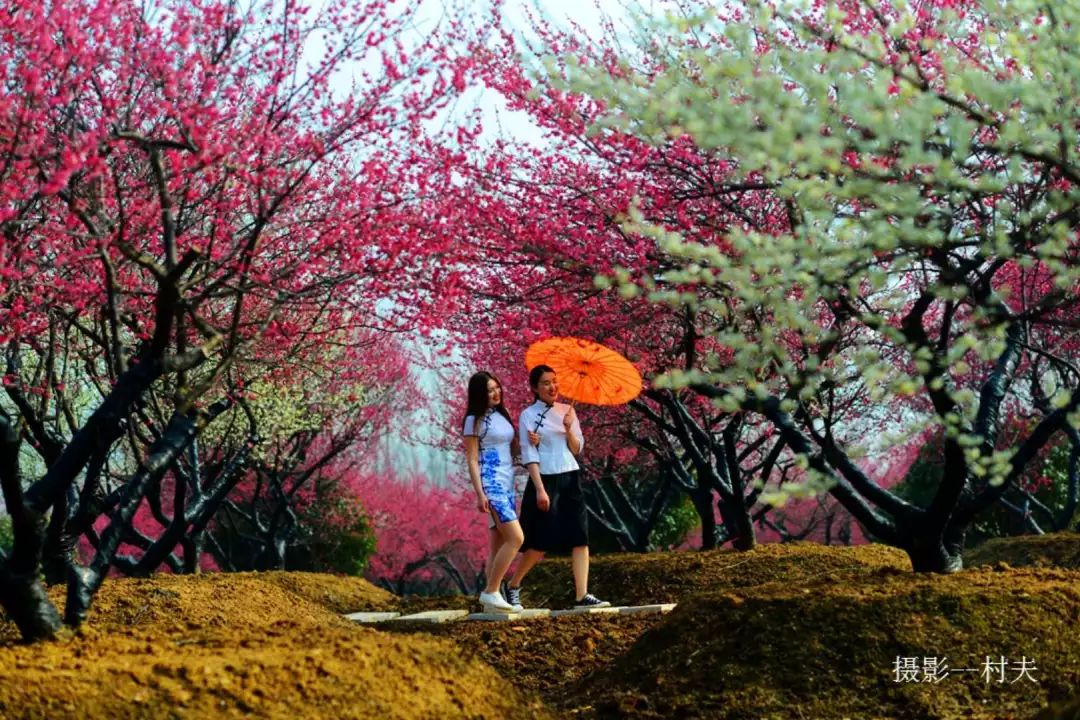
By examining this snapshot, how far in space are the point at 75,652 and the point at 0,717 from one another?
2.80ft

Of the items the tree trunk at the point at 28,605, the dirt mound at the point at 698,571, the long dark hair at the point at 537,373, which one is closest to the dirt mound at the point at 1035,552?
the dirt mound at the point at 698,571

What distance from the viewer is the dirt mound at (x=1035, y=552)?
14.0 metres

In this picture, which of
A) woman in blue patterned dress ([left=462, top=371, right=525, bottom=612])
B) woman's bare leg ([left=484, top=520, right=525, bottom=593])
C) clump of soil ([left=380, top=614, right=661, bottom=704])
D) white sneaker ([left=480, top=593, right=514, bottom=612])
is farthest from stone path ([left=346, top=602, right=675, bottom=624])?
woman in blue patterned dress ([left=462, top=371, right=525, bottom=612])

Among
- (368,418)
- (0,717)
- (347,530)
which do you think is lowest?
(0,717)

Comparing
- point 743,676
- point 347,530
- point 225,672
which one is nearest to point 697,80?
point 743,676

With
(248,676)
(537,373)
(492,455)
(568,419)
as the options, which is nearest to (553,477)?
(568,419)

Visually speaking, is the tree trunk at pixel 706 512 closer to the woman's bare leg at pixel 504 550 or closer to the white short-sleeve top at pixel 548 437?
the white short-sleeve top at pixel 548 437

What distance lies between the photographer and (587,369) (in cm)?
1136

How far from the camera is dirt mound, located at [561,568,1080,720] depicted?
6.90 meters

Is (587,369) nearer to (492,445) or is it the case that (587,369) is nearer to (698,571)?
(492,445)

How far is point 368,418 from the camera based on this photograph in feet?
80.8

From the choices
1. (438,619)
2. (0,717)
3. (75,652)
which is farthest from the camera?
(438,619)

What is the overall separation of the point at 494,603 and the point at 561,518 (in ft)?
3.19

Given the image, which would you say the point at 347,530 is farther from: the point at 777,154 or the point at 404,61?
the point at 777,154
